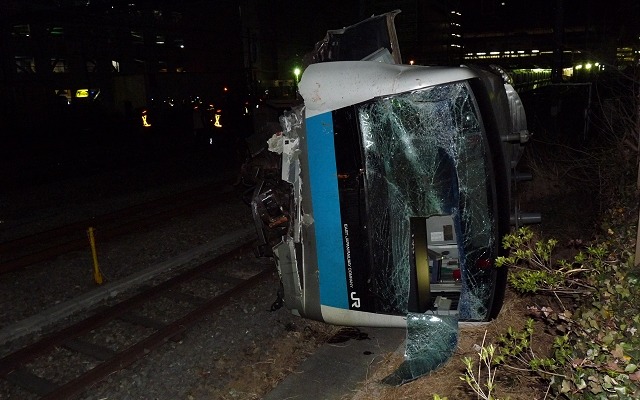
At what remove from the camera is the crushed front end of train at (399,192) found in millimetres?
4547

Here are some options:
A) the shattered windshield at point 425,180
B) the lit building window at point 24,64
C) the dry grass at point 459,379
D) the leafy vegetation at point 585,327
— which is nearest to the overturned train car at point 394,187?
the shattered windshield at point 425,180

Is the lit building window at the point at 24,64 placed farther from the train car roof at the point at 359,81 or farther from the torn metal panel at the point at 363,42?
the train car roof at the point at 359,81

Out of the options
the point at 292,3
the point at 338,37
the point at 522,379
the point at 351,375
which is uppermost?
the point at 292,3

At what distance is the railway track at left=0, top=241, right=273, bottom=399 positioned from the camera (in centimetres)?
526

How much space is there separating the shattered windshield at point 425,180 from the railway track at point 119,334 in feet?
9.18

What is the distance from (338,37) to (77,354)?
4793mm

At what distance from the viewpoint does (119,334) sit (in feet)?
20.4

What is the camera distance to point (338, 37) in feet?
20.5

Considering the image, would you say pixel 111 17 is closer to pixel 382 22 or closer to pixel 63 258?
pixel 63 258

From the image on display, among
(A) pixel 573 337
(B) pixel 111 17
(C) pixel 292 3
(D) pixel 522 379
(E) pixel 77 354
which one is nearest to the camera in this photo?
(A) pixel 573 337

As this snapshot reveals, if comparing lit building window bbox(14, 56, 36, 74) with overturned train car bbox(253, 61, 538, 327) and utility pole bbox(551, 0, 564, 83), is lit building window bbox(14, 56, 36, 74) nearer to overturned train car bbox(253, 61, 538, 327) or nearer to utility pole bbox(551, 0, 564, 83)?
utility pole bbox(551, 0, 564, 83)

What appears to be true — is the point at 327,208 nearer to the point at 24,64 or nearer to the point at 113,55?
the point at 24,64

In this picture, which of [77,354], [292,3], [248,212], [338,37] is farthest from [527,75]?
[77,354]

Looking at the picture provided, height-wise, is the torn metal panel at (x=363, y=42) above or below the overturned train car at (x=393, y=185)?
above
